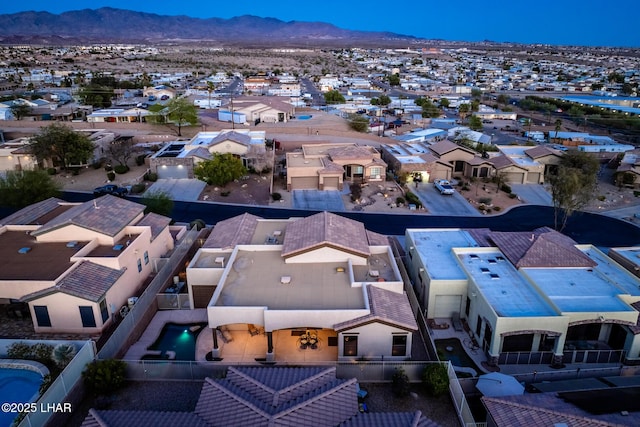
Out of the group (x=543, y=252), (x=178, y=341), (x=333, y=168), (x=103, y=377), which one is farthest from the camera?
(x=333, y=168)

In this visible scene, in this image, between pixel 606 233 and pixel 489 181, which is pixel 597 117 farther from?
pixel 606 233

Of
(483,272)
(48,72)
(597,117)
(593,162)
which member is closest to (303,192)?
(483,272)

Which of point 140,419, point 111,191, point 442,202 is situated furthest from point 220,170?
point 140,419

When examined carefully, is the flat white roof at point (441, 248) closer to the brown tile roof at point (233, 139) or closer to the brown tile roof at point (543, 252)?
the brown tile roof at point (543, 252)

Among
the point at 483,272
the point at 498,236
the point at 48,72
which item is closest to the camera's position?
the point at 483,272

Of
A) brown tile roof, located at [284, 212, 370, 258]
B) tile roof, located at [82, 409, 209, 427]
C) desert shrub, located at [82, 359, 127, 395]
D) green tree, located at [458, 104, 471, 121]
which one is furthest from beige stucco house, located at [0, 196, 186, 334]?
green tree, located at [458, 104, 471, 121]

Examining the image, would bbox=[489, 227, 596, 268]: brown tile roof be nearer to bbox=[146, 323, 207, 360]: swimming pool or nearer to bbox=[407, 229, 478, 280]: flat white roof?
bbox=[407, 229, 478, 280]: flat white roof

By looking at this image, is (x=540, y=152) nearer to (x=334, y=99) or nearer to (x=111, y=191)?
(x=111, y=191)
